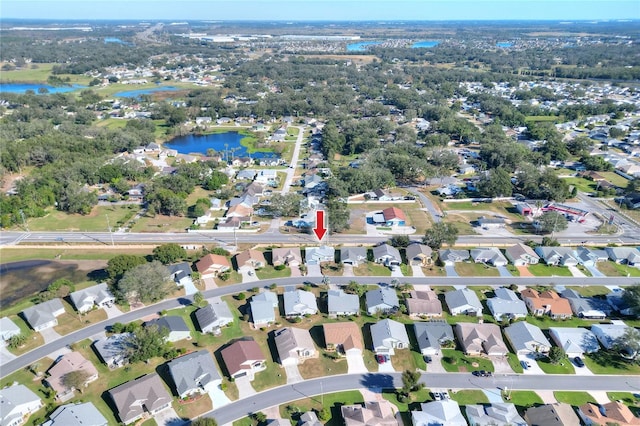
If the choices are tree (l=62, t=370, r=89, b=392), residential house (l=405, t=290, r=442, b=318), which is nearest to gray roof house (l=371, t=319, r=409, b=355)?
residential house (l=405, t=290, r=442, b=318)

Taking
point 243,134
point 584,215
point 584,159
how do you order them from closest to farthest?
point 584,215
point 584,159
point 243,134

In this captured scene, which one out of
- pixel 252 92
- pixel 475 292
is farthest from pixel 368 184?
pixel 252 92

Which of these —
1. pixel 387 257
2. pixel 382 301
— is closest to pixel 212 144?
pixel 387 257

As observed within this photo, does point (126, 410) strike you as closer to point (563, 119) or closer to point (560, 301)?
point (560, 301)

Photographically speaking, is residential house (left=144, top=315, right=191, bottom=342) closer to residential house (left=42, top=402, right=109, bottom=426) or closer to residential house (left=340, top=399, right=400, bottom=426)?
residential house (left=42, top=402, right=109, bottom=426)

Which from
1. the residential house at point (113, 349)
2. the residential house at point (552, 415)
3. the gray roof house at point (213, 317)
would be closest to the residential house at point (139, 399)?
the residential house at point (113, 349)

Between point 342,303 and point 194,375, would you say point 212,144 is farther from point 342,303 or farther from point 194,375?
point 194,375
